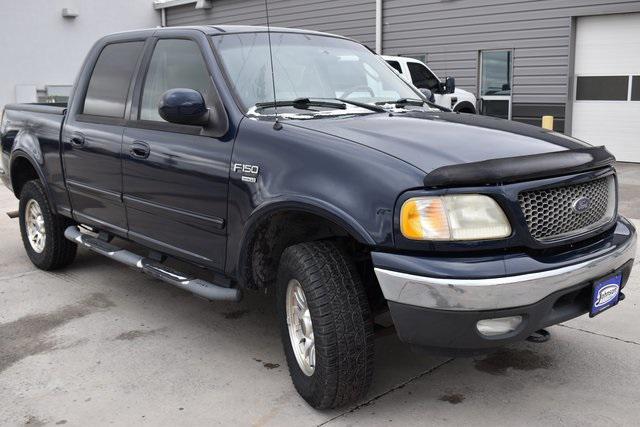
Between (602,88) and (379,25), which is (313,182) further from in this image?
(379,25)

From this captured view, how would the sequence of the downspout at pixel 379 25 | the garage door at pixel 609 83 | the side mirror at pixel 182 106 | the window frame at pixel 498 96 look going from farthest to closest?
the downspout at pixel 379 25
the window frame at pixel 498 96
the garage door at pixel 609 83
the side mirror at pixel 182 106

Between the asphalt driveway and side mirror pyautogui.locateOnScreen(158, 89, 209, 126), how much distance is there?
139 centimetres

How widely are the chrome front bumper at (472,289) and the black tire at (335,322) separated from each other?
0.27 metres

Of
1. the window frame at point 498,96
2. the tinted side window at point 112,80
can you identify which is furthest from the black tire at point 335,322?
the window frame at point 498,96

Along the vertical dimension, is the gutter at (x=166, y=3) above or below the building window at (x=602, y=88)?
above

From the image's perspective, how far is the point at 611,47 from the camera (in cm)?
1189

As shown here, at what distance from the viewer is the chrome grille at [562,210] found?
2768mm

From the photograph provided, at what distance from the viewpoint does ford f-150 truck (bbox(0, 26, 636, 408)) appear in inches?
105

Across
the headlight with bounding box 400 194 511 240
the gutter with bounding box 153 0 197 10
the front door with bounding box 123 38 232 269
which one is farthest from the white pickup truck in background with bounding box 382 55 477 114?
the gutter with bounding box 153 0 197 10

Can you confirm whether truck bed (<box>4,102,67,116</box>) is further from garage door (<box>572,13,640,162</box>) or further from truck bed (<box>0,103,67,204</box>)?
garage door (<box>572,13,640,162</box>)

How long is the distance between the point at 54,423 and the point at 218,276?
1116 mm

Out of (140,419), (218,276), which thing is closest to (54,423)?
(140,419)

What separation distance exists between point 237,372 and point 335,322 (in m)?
0.98

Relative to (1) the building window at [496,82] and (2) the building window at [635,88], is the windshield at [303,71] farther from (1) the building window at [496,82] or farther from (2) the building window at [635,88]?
(1) the building window at [496,82]
